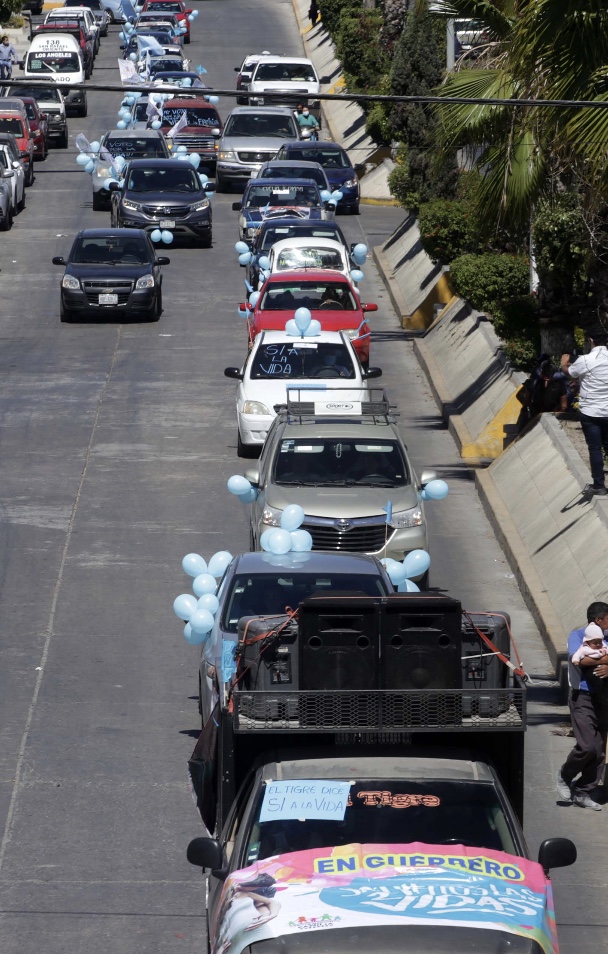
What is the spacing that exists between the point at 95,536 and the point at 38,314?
1434cm

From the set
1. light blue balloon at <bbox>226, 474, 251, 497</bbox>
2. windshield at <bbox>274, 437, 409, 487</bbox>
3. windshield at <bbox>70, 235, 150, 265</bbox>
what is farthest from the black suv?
light blue balloon at <bbox>226, 474, 251, 497</bbox>

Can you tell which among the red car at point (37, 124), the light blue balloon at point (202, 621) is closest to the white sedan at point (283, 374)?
the light blue balloon at point (202, 621)

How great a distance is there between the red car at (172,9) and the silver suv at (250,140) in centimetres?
3244

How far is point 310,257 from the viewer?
2930cm

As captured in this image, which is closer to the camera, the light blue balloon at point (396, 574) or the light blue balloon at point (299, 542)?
the light blue balloon at point (299, 542)

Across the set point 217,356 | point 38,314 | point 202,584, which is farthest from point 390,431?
point 38,314

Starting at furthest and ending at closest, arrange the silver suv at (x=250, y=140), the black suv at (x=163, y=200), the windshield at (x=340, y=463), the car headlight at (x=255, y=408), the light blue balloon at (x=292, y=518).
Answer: the silver suv at (x=250, y=140)
the black suv at (x=163, y=200)
the car headlight at (x=255, y=408)
the windshield at (x=340, y=463)
the light blue balloon at (x=292, y=518)

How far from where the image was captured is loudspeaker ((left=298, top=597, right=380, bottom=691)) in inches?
321

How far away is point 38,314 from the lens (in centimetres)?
3166

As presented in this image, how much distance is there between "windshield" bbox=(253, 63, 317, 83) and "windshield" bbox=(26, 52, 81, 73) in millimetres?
7914

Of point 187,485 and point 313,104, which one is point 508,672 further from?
point 313,104

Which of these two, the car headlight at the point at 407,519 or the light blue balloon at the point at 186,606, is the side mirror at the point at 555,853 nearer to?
the light blue balloon at the point at 186,606

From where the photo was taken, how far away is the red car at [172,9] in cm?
7675

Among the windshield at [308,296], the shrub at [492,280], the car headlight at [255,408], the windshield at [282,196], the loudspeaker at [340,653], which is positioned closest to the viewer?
the loudspeaker at [340,653]
